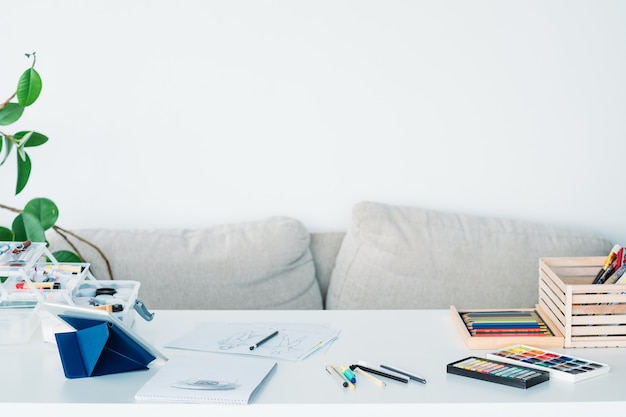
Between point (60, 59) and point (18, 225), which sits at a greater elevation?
point (60, 59)

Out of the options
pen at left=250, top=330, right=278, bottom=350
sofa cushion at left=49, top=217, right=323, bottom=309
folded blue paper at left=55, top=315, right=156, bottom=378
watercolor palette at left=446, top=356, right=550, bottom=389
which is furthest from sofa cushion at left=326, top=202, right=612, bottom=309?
folded blue paper at left=55, top=315, right=156, bottom=378

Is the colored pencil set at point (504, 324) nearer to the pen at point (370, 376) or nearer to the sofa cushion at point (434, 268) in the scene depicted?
the pen at point (370, 376)

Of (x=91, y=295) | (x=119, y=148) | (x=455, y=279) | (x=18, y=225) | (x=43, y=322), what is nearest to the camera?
(x=43, y=322)

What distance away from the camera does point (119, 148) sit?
2.23 m

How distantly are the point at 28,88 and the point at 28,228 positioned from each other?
35 cm

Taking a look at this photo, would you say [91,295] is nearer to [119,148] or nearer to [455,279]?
[119,148]

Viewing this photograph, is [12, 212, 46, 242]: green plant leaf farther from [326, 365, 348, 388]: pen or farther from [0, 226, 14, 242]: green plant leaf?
[326, 365, 348, 388]: pen

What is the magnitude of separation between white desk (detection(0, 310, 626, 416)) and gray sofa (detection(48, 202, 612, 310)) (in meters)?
0.60

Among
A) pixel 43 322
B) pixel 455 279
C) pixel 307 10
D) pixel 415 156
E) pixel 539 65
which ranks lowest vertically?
pixel 455 279

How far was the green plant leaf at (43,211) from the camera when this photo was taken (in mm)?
1963

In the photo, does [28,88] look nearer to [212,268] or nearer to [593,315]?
[212,268]

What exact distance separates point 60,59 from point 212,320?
999mm

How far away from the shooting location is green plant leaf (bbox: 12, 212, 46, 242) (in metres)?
1.89

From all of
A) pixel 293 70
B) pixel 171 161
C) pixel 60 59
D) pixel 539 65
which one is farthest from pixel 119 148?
pixel 539 65
